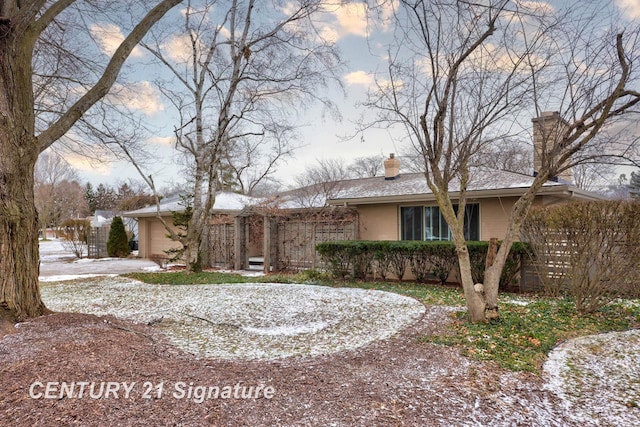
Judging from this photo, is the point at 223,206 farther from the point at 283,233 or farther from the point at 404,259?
the point at 404,259

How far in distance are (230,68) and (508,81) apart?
7561 millimetres

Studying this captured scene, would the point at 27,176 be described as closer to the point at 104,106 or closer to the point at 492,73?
the point at 104,106

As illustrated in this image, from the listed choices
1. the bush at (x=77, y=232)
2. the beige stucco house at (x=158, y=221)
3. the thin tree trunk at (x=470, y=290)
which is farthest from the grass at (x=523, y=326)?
the bush at (x=77, y=232)

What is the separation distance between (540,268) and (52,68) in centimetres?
1067

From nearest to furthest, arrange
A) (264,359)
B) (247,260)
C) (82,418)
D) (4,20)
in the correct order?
(82,418), (264,359), (4,20), (247,260)

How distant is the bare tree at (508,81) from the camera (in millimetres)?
5148

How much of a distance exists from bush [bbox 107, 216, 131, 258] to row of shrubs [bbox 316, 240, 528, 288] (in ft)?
41.0

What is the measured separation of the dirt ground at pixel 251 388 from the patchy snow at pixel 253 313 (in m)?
0.50

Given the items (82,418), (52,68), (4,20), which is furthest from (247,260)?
(82,418)

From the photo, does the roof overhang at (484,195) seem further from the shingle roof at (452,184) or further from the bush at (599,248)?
the bush at (599,248)

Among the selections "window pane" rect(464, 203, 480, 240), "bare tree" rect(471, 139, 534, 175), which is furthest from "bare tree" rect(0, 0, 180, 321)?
"window pane" rect(464, 203, 480, 240)

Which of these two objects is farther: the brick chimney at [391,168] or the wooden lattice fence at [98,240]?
the wooden lattice fence at [98,240]

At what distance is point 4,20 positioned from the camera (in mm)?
4590

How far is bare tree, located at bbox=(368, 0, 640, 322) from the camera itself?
515 centimetres
